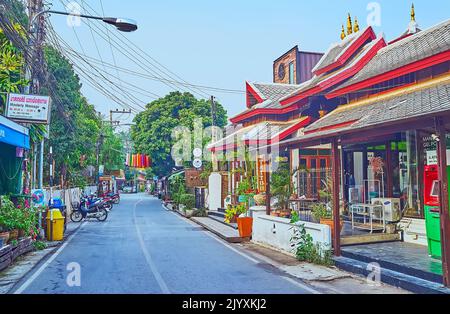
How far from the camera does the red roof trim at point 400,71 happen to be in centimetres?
1056

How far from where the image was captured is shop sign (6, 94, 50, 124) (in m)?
10.8

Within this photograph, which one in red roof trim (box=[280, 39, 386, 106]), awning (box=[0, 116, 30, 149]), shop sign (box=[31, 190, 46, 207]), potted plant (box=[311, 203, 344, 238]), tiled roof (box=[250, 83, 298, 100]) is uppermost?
tiled roof (box=[250, 83, 298, 100])

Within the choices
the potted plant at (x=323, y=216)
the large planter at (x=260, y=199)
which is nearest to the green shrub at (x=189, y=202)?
the large planter at (x=260, y=199)

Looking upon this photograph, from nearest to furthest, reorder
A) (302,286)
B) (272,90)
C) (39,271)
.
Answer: (302,286) → (39,271) → (272,90)

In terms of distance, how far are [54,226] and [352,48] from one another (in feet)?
45.9

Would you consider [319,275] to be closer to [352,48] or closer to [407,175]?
[407,175]

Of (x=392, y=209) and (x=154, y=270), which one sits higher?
(x=392, y=209)

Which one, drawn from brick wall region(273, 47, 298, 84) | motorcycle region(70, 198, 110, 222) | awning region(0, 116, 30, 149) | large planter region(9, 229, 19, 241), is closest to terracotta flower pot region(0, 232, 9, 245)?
large planter region(9, 229, 19, 241)

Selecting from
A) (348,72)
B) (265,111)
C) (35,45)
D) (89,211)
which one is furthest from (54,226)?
(348,72)

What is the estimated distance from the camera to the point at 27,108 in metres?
11.0

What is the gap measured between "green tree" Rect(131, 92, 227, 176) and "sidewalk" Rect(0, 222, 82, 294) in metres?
26.5

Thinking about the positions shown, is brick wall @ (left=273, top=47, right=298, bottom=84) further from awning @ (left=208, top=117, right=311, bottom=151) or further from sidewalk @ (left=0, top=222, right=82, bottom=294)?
sidewalk @ (left=0, top=222, right=82, bottom=294)

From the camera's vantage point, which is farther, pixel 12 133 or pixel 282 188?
pixel 282 188
